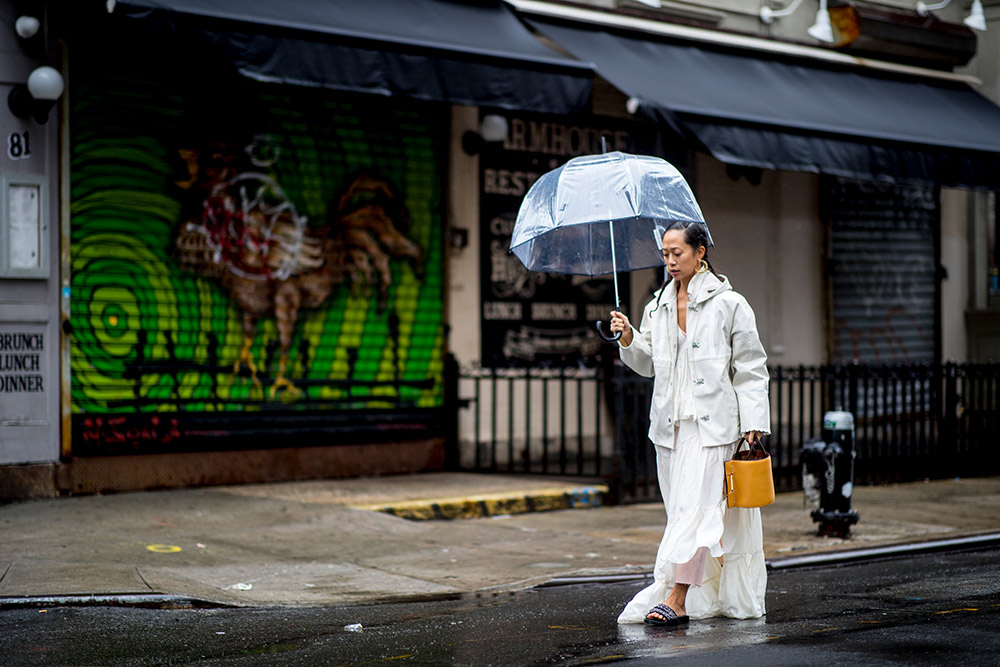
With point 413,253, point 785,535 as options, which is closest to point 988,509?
point 785,535

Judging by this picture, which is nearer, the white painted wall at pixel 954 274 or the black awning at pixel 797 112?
the black awning at pixel 797 112

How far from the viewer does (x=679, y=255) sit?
6.03m

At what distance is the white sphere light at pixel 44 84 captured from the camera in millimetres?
9094

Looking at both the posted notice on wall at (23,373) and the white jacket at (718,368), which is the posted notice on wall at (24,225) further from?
the white jacket at (718,368)

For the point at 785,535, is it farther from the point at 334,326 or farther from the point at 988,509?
the point at 334,326

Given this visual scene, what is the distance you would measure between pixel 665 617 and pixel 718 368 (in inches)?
45.0

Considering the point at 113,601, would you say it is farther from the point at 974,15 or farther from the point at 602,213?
the point at 974,15

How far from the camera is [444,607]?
6.70 meters

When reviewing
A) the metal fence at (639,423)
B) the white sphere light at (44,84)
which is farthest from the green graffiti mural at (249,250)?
the metal fence at (639,423)

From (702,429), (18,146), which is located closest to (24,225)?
(18,146)

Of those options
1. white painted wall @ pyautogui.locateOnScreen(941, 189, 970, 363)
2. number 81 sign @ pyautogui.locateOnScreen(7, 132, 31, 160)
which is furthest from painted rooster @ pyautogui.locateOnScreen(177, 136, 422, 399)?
white painted wall @ pyautogui.locateOnScreen(941, 189, 970, 363)

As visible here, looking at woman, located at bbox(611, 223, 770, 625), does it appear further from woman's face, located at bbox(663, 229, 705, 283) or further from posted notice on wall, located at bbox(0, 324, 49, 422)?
posted notice on wall, located at bbox(0, 324, 49, 422)

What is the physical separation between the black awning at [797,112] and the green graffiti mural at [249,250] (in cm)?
195

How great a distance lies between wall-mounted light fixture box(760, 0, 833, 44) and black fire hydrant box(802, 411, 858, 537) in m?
6.49
